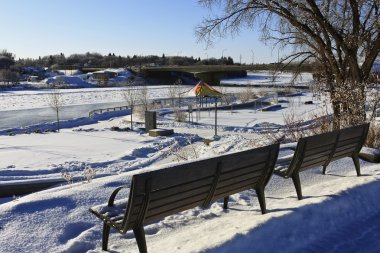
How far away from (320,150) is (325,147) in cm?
14

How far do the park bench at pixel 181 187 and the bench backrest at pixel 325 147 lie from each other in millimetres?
700

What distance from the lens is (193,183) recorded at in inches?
179

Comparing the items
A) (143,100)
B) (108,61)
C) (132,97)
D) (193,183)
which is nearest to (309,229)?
(193,183)

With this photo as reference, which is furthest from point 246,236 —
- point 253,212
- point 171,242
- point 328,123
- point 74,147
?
point 74,147

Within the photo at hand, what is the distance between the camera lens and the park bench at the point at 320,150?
6059mm

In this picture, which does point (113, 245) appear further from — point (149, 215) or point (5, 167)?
point (5, 167)

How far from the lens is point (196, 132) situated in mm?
28938

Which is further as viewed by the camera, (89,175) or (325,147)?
(89,175)

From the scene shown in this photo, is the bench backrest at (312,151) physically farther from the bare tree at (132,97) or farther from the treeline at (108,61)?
the treeline at (108,61)

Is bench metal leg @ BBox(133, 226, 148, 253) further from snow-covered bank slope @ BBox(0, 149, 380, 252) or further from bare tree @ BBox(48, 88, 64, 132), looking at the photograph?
bare tree @ BBox(48, 88, 64, 132)

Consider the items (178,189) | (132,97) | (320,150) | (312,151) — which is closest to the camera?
(178,189)

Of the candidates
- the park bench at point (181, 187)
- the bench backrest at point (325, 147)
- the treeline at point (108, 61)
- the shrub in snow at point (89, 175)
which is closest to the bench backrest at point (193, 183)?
the park bench at point (181, 187)

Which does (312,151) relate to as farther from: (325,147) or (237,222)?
(237,222)

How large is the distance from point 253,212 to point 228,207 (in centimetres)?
48
